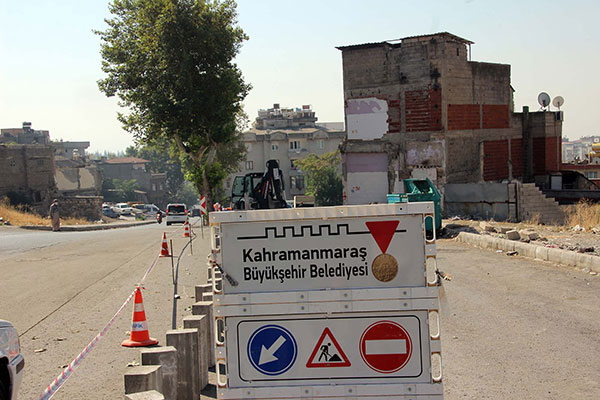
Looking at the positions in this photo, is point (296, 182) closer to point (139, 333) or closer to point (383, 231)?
point (139, 333)

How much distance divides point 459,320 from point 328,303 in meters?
6.03

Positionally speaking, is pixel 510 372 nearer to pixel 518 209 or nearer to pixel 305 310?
pixel 305 310

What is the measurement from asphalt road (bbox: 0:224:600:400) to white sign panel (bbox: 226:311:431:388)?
0.47m

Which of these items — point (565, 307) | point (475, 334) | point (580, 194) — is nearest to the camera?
point (475, 334)

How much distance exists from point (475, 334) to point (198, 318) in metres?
4.37

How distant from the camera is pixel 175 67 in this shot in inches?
1672

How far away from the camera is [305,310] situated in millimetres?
5031

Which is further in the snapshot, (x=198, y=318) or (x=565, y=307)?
(x=565, y=307)

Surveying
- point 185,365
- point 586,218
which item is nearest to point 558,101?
point 586,218

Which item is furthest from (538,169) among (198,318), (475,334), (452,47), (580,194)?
(198,318)

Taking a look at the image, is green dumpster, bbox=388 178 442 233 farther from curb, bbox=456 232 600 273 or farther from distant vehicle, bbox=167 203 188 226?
distant vehicle, bbox=167 203 188 226

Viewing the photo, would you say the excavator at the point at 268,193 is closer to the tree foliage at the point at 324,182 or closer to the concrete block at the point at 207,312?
the concrete block at the point at 207,312

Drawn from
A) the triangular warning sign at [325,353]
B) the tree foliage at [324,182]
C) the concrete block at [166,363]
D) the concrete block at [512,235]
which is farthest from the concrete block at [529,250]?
the tree foliage at [324,182]

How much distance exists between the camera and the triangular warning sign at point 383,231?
16.4 ft
